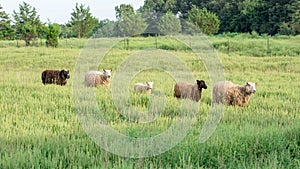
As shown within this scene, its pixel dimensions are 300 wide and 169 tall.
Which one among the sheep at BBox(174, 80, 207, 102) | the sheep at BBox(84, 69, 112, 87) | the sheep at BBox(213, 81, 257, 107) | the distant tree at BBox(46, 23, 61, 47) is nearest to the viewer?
the sheep at BBox(213, 81, 257, 107)

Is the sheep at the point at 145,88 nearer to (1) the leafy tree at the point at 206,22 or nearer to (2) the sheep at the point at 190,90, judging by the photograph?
(2) the sheep at the point at 190,90

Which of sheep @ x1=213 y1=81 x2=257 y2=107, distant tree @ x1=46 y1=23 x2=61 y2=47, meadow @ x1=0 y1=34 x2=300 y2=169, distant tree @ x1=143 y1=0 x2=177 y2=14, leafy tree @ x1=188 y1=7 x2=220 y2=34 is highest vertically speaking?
distant tree @ x1=143 y1=0 x2=177 y2=14

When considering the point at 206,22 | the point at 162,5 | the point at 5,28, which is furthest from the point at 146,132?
the point at 162,5

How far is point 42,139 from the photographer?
17.8ft

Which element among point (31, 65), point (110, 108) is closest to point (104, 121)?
point (110, 108)

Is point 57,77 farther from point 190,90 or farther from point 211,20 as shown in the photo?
point 211,20

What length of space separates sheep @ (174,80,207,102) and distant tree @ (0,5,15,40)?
3709 centimetres

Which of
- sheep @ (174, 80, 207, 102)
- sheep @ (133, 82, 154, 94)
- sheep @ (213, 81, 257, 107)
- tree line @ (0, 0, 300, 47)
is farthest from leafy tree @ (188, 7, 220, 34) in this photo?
sheep @ (213, 81, 257, 107)

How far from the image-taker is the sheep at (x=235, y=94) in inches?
351

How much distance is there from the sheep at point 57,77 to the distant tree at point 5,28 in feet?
106

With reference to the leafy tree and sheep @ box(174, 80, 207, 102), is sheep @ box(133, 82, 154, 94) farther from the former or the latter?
the leafy tree

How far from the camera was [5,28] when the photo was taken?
4294cm

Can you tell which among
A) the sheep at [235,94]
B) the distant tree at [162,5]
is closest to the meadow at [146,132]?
the sheep at [235,94]

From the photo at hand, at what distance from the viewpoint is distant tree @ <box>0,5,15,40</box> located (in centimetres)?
4228
